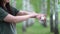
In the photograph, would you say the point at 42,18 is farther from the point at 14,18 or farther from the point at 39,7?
the point at 39,7

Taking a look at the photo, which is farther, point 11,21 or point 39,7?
point 39,7

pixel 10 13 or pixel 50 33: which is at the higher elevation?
pixel 10 13

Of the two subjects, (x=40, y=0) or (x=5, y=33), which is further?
(x=40, y=0)

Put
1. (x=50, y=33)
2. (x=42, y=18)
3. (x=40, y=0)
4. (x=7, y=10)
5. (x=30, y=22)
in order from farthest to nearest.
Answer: (x=30, y=22)
(x=40, y=0)
(x=50, y=33)
(x=7, y=10)
(x=42, y=18)

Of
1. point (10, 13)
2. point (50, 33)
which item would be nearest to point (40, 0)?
point (50, 33)

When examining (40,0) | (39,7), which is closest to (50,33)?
(40,0)

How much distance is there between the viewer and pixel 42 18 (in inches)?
122

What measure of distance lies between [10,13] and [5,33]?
29 cm

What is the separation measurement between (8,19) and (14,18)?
78mm

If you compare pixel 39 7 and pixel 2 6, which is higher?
pixel 2 6

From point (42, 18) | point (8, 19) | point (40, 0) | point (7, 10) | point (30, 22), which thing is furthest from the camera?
point (30, 22)

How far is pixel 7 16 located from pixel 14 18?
0.09m

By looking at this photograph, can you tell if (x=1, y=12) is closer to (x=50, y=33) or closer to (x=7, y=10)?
(x=7, y=10)

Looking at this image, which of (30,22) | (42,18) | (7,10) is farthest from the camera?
(30,22)
